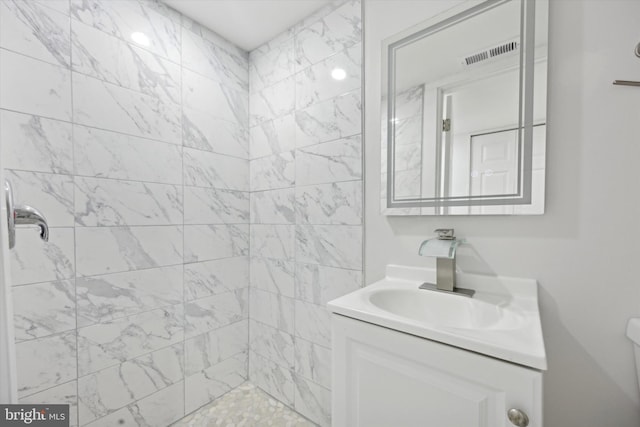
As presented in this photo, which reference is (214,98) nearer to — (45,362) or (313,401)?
(45,362)

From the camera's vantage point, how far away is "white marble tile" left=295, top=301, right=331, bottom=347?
1.58 meters

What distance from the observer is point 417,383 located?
811 mm

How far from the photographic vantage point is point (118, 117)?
1.39 metres

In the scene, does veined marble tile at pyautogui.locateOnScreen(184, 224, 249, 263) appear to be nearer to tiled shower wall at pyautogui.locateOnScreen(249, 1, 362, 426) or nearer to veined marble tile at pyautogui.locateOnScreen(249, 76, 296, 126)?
tiled shower wall at pyautogui.locateOnScreen(249, 1, 362, 426)

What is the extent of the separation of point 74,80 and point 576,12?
2.01 metres

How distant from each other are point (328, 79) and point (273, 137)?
0.52 m

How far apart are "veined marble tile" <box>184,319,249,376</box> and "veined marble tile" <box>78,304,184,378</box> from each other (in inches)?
4.7

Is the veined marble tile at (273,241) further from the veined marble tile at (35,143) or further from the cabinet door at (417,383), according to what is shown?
the veined marble tile at (35,143)

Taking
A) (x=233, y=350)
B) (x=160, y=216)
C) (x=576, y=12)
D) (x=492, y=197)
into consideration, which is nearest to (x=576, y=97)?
(x=576, y=12)

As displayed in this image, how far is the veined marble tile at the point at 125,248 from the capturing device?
1.29 meters

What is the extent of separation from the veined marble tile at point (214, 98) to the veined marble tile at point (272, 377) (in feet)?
5.42

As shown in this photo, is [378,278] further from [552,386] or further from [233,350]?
[233,350]

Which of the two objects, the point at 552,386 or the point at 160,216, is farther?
the point at 160,216

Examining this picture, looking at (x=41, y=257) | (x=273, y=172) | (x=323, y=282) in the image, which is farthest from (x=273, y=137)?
(x=41, y=257)
